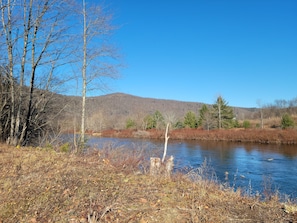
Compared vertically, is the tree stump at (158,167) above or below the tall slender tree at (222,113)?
below

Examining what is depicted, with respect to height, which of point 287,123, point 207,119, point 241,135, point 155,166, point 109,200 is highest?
point 207,119

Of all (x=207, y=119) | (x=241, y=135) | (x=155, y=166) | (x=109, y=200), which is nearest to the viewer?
(x=109, y=200)

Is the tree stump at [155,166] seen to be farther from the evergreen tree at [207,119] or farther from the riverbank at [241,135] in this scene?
the evergreen tree at [207,119]

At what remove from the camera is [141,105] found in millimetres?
137750

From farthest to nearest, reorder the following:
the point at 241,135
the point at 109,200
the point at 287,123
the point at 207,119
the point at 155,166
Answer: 1. the point at 207,119
2. the point at 287,123
3. the point at 241,135
4. the point at 155,166
5. the point at 109,200

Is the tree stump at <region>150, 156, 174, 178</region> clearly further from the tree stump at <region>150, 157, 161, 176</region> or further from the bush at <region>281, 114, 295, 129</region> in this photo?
the bush at <region>281, 114, 295, 129</region>

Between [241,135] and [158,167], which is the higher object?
[241,135]

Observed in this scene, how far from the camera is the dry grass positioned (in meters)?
3.80

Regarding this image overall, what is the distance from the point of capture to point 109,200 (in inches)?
170

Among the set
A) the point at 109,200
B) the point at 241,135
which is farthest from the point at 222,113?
the point at 109,200

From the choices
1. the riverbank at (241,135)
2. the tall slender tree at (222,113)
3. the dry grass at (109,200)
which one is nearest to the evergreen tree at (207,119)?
the tall slender tree at (222,113)

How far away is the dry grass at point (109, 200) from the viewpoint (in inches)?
150

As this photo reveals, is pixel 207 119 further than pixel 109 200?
Yes

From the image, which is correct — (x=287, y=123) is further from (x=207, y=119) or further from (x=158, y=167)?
(x=158, y=167)
